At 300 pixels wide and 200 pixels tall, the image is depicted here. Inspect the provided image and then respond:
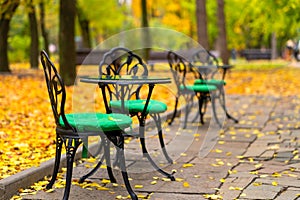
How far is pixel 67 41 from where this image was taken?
1480 cm

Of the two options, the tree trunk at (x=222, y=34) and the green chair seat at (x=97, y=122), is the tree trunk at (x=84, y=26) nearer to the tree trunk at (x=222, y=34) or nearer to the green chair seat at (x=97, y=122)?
the tree trunk at (x=222, y=34)

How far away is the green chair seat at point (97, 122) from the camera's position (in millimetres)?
5094

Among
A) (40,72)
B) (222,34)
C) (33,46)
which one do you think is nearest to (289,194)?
(40,72)

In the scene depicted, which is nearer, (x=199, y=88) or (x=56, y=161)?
(x=56, y=161)

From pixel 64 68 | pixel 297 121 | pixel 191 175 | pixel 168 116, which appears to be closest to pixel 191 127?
pixel 168 116

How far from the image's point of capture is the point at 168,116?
33.1 feet

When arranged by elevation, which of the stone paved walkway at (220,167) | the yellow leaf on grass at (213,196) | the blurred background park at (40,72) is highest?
the blurred background park at (40,72)

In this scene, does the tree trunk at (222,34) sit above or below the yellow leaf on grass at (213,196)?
above

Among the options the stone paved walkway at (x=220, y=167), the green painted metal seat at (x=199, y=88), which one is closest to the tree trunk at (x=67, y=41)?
the stone paved walkway at (x=220, y=167)

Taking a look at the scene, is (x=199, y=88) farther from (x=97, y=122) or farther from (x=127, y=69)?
(x=97, y=122)

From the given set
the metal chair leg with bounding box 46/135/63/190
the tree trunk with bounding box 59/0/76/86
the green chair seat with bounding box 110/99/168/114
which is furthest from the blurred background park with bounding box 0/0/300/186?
the green chair seat with bounding box 110/99/168/114

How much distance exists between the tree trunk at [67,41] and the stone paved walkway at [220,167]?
18.4 ft

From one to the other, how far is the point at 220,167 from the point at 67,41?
9.04 metres

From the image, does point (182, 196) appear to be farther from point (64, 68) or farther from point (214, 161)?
point (64, 68)
